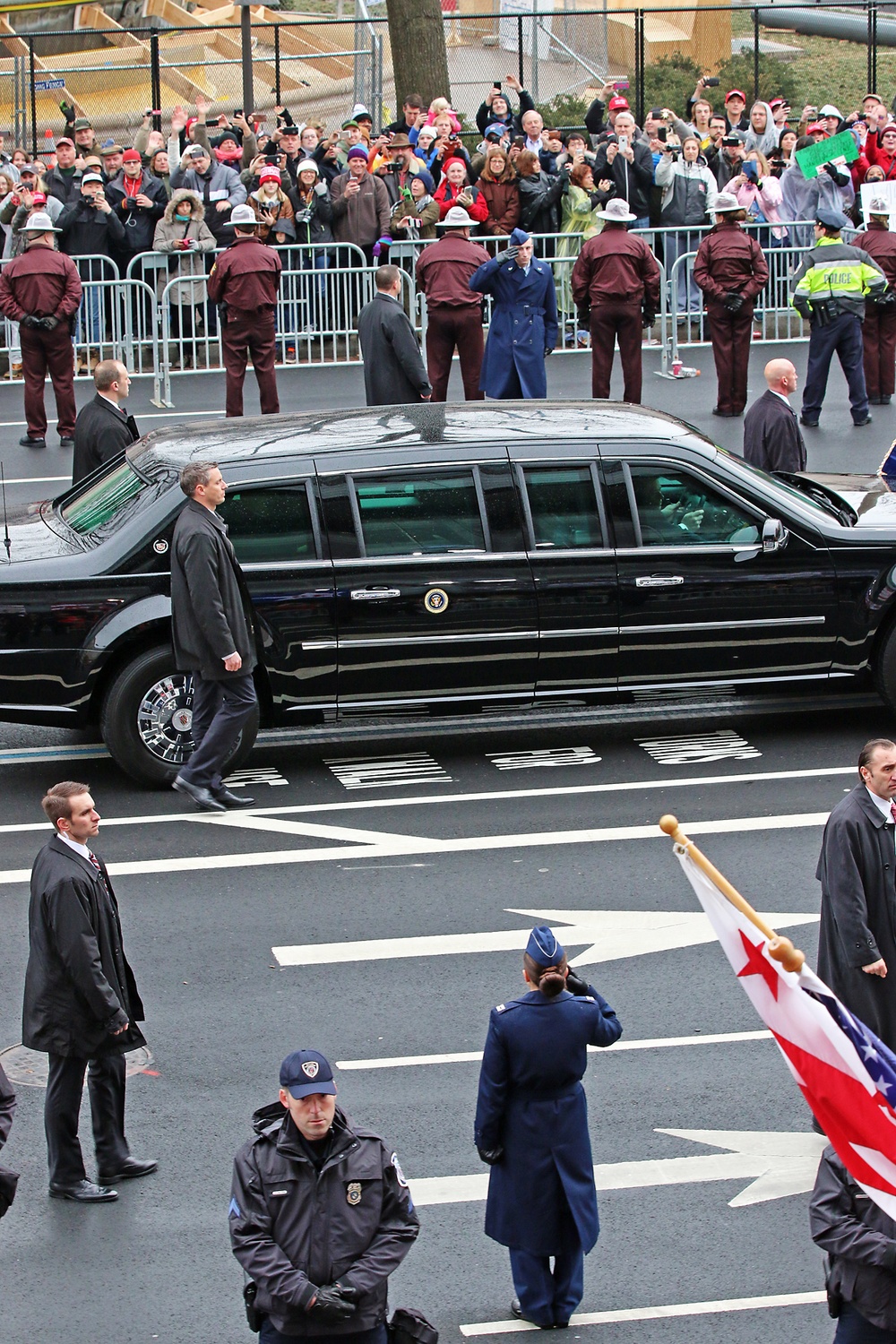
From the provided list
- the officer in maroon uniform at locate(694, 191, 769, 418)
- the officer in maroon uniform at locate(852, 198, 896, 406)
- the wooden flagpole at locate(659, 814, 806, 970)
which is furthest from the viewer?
the officer in maroon uniform at locate(852, 198, 896, 406)

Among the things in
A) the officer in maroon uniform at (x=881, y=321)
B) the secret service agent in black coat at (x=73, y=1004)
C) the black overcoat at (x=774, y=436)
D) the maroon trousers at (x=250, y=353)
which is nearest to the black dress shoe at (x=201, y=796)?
the secret service agent in black coat at (x=73, y=1004)

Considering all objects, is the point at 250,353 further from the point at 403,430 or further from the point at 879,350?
the point at 403,430

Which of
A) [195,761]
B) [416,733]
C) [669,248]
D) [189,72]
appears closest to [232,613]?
[195,761]

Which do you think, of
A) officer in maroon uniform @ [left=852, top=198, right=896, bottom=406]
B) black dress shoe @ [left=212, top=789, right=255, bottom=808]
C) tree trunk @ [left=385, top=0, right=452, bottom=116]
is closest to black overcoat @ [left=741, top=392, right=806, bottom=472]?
black dress shoe @ [left=212, top=789, right=255, bottom=808]

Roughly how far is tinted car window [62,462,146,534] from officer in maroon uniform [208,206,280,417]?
582 centimetres

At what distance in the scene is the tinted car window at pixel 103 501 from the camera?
11.1 meters

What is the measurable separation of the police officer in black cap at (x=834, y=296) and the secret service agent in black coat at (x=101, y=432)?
7069 millimetres

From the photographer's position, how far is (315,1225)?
4.83 meters

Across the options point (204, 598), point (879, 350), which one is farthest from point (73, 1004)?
point (879, 350)

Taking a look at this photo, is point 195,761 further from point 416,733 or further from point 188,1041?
point 188,1041

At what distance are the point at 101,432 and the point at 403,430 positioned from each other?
2.89m

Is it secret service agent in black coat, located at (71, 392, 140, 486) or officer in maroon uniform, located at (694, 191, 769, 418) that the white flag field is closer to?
secret service agent in black coat, located at (71, 392, 140, 486)

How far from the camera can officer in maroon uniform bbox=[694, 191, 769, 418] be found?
17609 millimetres

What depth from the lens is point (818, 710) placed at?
12.3 meters
